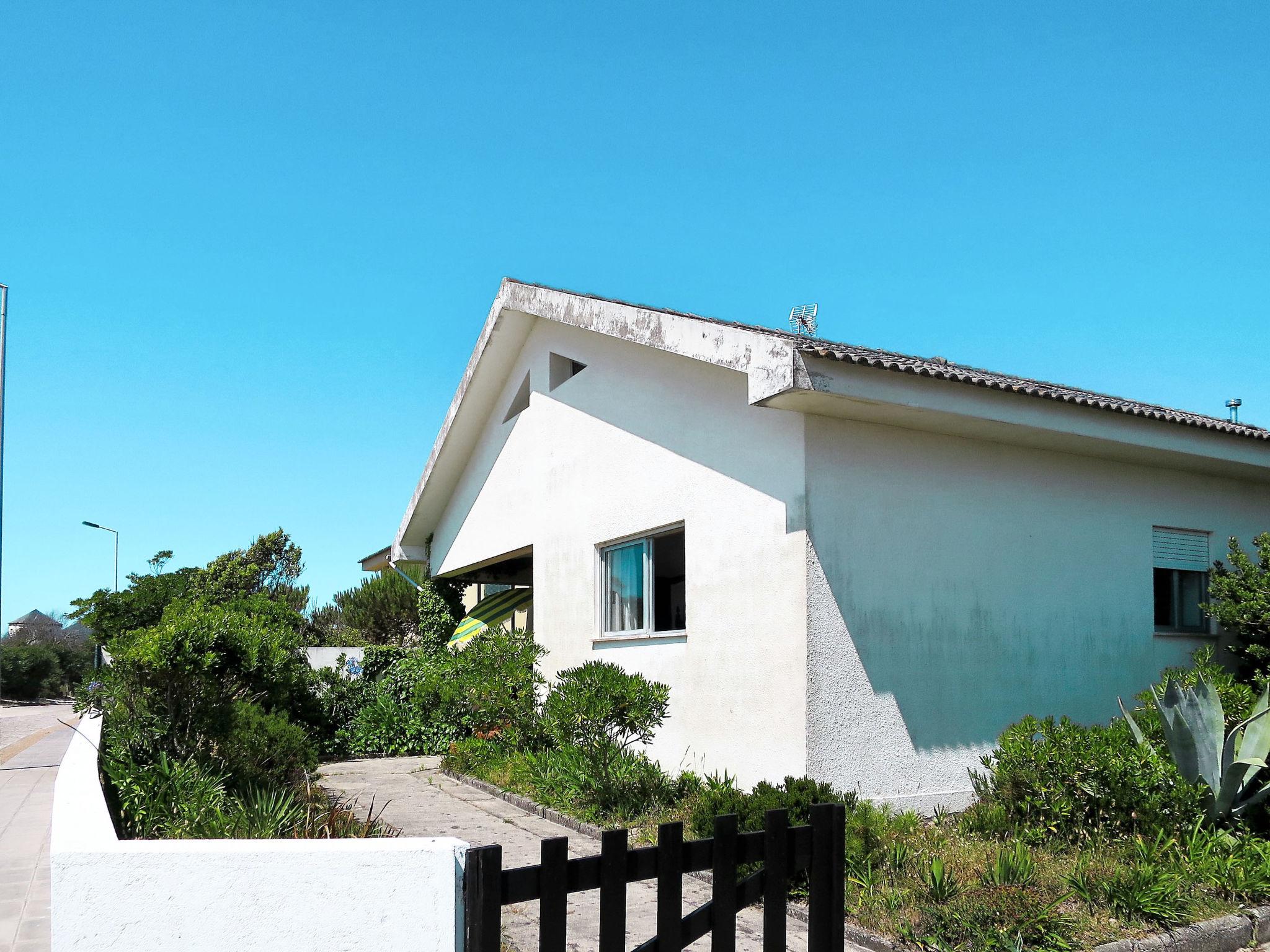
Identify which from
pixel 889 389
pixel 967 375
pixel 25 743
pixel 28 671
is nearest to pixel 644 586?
pixel 889 389

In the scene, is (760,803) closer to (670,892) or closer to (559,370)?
(670,892)

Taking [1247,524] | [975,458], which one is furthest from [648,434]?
[1247,524]

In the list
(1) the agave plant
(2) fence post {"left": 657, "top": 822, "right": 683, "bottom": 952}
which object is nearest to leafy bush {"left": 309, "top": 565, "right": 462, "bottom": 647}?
(1) the agave plant

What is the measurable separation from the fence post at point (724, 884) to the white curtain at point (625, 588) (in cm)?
792

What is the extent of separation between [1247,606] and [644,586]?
6.55m

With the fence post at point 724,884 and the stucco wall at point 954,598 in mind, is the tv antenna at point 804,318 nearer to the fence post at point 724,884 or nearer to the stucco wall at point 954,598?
the stucco wall at point 954,598

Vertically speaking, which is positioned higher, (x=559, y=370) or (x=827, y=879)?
(x=559, y=370)

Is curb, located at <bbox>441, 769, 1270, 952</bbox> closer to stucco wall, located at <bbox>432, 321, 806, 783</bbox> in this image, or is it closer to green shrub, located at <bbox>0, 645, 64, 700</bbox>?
stucco wall, located at <bbox>432, 321, 806, 783</bbox>

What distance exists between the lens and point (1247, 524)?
1236 cm

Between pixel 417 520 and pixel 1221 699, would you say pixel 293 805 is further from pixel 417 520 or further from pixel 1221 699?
pixel 417 520

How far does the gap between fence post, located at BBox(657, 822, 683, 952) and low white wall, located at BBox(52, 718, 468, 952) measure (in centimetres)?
77

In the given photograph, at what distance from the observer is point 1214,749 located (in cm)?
766

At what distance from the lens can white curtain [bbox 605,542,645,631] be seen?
11914 millimetres

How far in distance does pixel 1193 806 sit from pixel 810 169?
929cm
